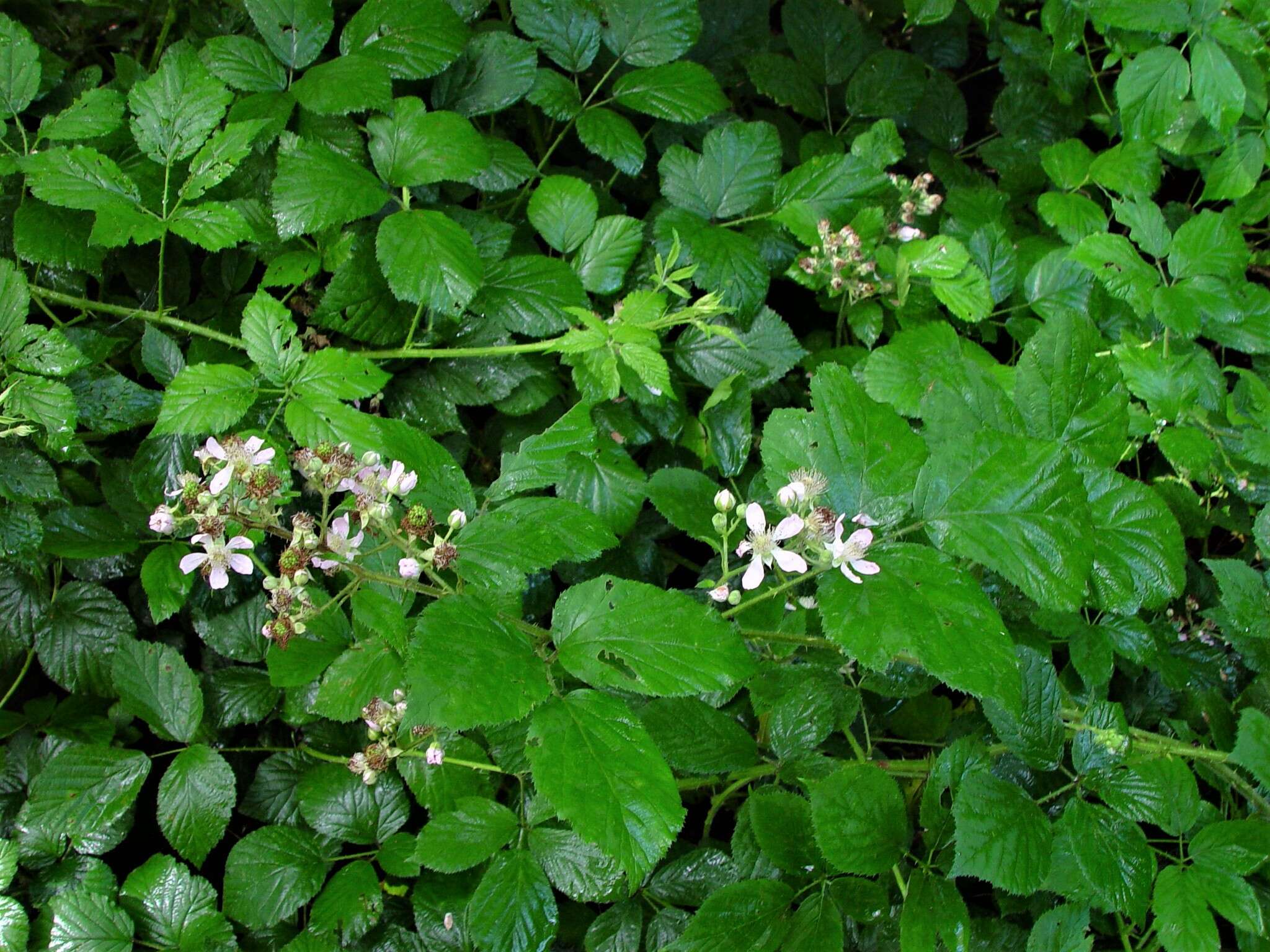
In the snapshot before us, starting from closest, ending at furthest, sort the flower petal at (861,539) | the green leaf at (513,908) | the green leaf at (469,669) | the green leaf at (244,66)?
the green leaf at (469,669)
the flower petal at (861,539)
the green leaf at (513,908)
the green leaf at (244,66)

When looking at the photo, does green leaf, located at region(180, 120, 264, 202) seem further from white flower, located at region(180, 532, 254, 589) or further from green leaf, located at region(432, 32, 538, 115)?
white flower, located at region(180, 532, 254, 589)

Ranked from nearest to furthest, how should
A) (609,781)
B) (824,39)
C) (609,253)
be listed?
(609,781)
(609,253)
(824,39)

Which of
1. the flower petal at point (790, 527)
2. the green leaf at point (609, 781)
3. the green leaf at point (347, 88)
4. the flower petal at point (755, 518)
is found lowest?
the green leaf at point (609, 781)

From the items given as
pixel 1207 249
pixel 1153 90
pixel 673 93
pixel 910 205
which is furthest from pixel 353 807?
pixel 1153 90

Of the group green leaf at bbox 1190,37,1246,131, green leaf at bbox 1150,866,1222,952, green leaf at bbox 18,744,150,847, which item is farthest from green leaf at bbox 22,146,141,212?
green leaf at bbox 1190,37,1246,131

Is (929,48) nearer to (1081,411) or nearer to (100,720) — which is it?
(1081,411)

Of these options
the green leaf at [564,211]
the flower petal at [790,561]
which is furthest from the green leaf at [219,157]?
the flower petal at [790,561]

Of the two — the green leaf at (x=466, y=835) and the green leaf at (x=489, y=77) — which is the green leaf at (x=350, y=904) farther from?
the green leaf at (x=489, y=77)

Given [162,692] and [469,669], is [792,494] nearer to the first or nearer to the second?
[469,669]
